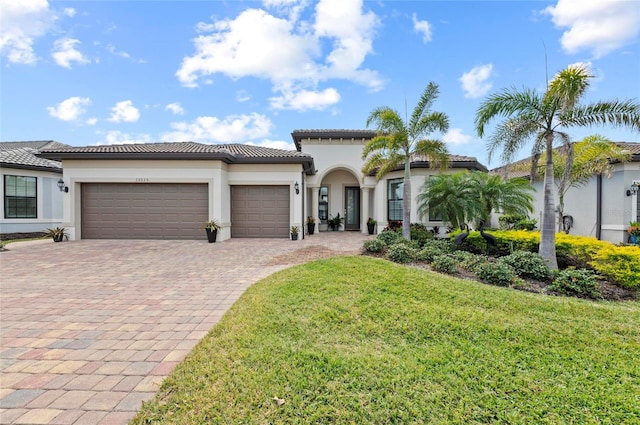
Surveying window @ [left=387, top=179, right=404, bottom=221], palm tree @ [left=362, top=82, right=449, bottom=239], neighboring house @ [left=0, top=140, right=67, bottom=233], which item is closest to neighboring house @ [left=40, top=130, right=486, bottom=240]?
window @ [left=387, top=179, right=404, bottom=221]

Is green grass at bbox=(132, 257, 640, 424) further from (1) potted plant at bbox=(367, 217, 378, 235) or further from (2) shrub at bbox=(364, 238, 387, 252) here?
(1) potted plant at bbox=(367, 217, 378, 235)

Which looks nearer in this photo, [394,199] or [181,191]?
[181,191]

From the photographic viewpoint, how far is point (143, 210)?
42.0 ft

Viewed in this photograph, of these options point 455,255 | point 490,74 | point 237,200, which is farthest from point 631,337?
point 237,200

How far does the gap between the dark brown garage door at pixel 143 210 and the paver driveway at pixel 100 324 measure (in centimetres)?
424

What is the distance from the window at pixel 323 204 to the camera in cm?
1845

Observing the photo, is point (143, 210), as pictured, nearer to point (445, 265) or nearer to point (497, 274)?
point (445, 265)

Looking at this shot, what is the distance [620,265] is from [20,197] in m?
22.7

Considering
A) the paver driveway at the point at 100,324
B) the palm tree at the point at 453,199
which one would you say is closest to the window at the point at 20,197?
the paver driveway at the point at 100,324

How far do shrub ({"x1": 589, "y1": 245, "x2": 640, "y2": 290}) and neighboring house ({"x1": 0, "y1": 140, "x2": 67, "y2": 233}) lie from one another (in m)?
20.7

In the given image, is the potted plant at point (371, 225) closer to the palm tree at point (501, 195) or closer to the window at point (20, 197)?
the palm tree at point (501, 195)

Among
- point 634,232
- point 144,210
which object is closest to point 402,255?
point 634,232

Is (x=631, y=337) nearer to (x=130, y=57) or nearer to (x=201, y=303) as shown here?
(x=201, y=303)

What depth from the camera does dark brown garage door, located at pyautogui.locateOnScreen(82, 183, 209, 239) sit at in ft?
41.9
